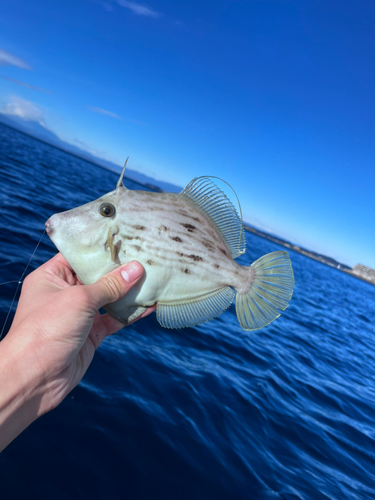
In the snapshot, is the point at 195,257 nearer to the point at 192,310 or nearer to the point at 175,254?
the point at 175,254

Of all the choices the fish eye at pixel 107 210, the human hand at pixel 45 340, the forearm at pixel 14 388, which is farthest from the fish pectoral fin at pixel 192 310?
the forearm at pixel 14 388

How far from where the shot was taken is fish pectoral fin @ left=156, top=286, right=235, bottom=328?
3020 mm

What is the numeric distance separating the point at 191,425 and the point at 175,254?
3.56 meters

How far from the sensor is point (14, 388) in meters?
2.18

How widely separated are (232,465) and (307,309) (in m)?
16.0

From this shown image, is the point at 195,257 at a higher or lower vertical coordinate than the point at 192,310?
higher

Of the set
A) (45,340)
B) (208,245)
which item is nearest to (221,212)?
(208,245)


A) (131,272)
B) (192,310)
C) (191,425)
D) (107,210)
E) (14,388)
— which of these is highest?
(107,210)

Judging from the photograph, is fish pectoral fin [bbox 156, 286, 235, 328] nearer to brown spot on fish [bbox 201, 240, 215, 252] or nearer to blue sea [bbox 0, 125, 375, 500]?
brown spot on fish [bbox 201, 240, 215, 252]

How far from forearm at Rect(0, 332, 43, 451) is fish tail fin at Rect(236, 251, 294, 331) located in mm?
2036

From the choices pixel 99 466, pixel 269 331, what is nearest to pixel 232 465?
pixel 99 466

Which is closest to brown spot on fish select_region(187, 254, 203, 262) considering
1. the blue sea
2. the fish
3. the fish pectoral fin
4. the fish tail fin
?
the fish

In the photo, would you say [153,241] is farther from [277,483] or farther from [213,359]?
[213,359]

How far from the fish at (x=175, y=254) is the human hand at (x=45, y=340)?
235mm
